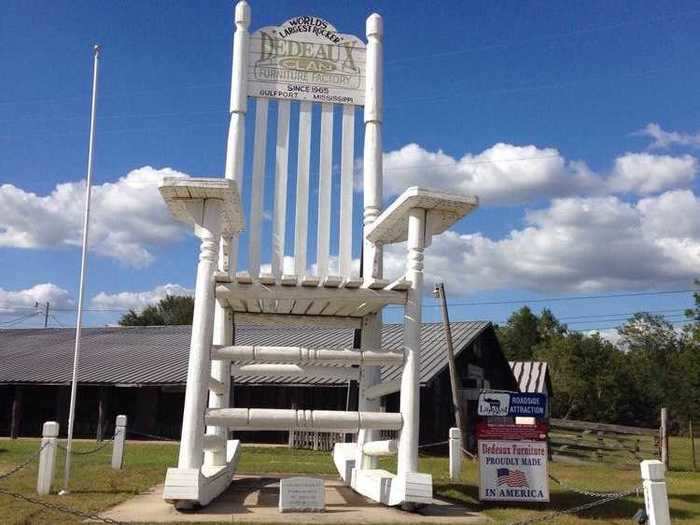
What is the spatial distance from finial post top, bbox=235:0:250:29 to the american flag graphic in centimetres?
532

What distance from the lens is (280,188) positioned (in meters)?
7.73

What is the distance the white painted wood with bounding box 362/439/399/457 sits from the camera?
6441 millimetres

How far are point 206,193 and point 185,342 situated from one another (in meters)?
22.6

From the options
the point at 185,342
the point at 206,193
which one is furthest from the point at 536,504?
the point at 185,342

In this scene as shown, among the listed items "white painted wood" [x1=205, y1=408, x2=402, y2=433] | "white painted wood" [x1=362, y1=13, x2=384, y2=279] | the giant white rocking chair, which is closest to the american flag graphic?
the giant white rocking chair

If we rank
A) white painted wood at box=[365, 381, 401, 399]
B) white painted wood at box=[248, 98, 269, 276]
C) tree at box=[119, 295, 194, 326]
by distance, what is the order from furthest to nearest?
tree at box=[119, 295, 194, 326] < white painted wood at box=[248, 98, 269, 276] < white painted wood at box=[365, 381, 401, 399]

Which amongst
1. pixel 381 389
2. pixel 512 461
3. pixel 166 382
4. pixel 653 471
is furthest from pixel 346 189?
pixel 166 382

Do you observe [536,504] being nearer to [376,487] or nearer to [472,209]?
[376,487]

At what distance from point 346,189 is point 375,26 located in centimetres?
182

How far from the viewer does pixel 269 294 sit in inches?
259

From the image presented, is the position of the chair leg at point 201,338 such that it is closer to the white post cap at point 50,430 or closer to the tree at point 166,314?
the white post cap at point 50,430

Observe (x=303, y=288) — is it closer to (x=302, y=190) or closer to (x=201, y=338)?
(x=201, y=338)

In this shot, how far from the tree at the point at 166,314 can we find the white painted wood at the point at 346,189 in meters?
55.3

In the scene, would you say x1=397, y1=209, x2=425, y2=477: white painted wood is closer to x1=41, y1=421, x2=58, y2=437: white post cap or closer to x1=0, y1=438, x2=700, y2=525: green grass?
x1=0, y1=438, x2=700, y2=525: green grass
